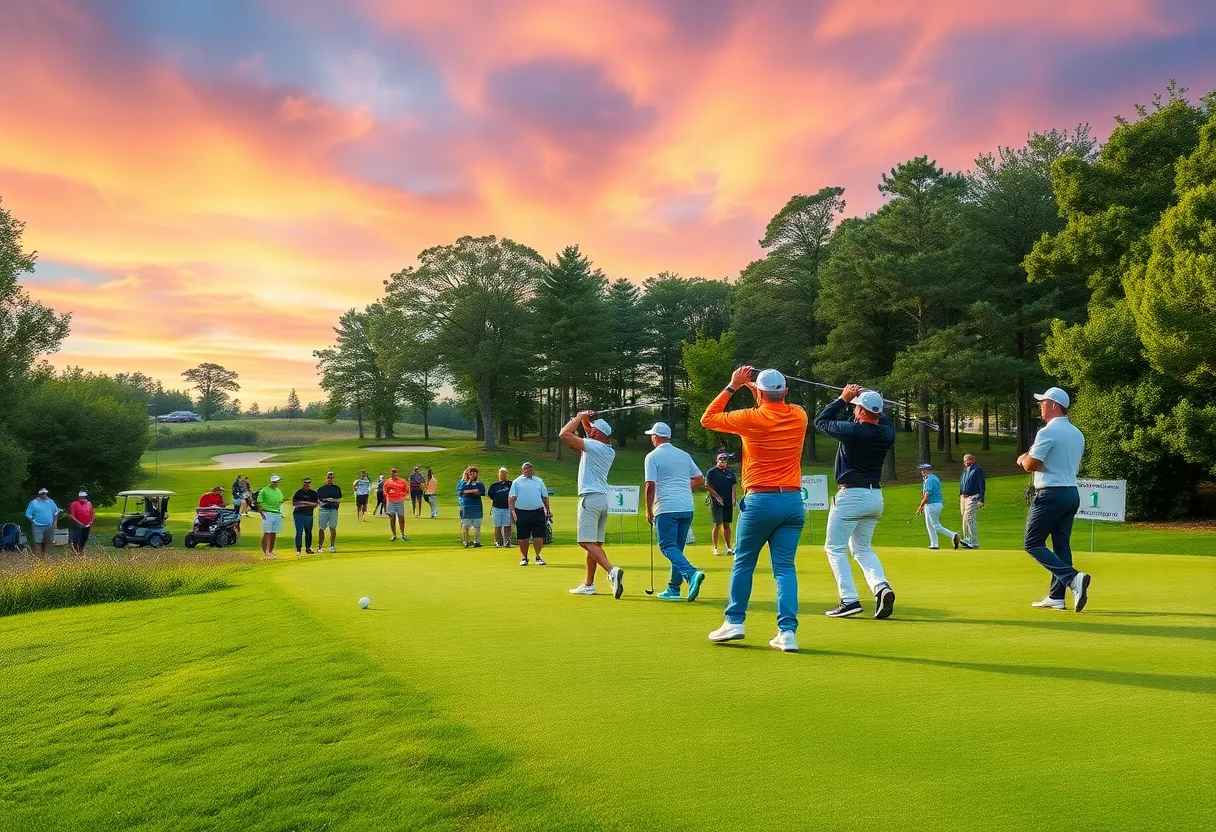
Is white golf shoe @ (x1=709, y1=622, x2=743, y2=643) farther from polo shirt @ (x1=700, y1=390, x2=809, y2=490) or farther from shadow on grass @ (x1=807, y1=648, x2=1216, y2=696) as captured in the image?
polo shirt @ (x1=700, y1=390, x2=809, y2=490)

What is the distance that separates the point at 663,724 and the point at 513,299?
6796 cm

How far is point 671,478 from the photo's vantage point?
10.7 m

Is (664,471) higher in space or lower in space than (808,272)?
lower

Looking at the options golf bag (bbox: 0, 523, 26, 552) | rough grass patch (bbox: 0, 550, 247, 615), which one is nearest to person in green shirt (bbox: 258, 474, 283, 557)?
rough grass patch (bbox: 0, 550, 247, 615)

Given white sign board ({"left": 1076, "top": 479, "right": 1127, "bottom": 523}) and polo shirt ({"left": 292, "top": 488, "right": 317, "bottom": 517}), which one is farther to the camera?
polo shirt ({"left": 292, "top": 488, "right": 317, "bottom": 517})

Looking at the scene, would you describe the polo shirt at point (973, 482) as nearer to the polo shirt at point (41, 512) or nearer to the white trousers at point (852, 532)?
the white trousers at point (852, 532)

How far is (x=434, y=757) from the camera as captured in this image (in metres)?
4.50

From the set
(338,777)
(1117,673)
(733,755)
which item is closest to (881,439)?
(1117,673)

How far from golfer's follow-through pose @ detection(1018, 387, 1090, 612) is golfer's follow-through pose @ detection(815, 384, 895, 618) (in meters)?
1.79

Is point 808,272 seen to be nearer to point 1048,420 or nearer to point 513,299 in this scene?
point 513,299

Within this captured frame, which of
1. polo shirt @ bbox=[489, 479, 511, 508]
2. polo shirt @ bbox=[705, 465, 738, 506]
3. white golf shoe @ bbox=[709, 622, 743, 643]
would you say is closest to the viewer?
white golf shoe @ bbox=[709, 622, 743, 643]

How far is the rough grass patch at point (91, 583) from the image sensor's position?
13570 millimetres

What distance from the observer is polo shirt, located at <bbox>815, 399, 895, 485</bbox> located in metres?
8.24

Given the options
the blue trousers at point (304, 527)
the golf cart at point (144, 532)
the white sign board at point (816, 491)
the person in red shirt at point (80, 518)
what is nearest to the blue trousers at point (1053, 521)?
the white sign board at point (816, 491)
